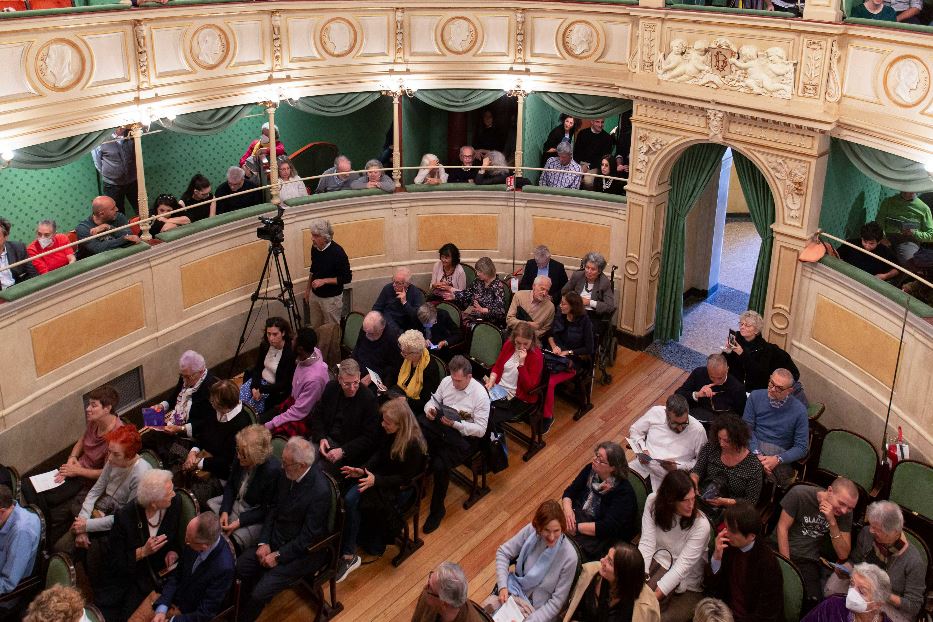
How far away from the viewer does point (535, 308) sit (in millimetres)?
8086

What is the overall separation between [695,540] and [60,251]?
5277 mm

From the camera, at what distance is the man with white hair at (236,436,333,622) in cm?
531

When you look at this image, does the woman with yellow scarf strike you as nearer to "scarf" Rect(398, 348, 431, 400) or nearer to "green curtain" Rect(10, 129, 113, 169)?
Result: "scarf" Rect(398, 348, 431, 400)

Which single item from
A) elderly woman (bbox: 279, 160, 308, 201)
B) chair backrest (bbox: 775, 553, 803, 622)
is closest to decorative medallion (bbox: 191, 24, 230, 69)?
elderly woman (bbox: 279, 160, 308, 201)

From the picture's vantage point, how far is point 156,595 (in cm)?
516

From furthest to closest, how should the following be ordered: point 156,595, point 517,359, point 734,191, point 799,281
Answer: point 734,191
point 799,281
point 517,359
point 156,595

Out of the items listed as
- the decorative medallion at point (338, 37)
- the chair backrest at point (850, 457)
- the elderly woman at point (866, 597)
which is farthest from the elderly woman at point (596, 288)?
the elderly woman at point (866, 597)

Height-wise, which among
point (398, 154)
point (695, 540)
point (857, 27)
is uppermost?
point (857, 27)

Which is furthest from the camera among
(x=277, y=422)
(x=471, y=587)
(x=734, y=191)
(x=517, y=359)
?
(x=734, y=191)

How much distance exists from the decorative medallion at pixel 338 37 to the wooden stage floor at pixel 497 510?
3.98 meters

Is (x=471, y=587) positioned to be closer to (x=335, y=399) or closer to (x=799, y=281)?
(x=335, y=399)

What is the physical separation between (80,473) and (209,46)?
12.7 ft

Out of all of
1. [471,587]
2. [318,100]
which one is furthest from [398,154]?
[471,587]

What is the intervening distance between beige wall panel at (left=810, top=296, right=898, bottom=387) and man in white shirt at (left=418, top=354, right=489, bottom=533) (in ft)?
10.0
